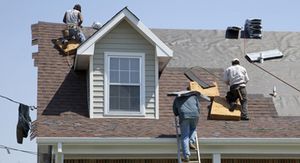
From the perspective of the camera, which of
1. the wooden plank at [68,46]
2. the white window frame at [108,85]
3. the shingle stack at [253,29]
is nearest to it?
the white window frame at [108,85]

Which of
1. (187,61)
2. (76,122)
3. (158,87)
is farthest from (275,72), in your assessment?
(76,122)

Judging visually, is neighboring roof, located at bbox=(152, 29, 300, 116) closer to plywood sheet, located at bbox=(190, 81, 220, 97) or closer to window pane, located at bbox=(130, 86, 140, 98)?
plywood sheet, located at bbox=(190, 81, 220, 97)

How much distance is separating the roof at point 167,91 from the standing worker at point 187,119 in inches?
19.2

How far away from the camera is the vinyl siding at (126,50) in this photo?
1538 centimetres

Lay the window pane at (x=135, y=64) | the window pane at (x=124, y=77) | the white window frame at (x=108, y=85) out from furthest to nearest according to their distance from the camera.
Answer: the window pane at (x=135, y=64), the window pane at (x=124, y=77), the white window frame at (x=108, y=85)

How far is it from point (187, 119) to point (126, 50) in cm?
283

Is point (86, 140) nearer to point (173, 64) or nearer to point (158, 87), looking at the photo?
point (158, 87)

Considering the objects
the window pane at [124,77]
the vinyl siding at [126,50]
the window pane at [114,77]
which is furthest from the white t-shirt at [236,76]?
the window pane at [114,77]

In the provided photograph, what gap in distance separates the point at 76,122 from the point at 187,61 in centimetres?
474

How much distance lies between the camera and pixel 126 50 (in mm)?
15648

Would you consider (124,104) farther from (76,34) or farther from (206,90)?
(76,34)

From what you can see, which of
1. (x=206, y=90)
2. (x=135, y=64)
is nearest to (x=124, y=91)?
(x=135, y=64)

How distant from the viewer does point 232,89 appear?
50.5 ft

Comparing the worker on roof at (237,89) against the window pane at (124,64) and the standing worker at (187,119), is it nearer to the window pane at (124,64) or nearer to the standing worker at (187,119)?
the standing worker at (187,119)
